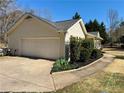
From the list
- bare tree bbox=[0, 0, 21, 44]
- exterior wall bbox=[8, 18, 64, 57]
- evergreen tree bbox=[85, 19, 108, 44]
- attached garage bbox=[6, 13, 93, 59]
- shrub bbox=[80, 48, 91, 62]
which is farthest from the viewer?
evergreen tree bbox=[85, 19, 108, 44]

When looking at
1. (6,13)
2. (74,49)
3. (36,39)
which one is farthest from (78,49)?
(6,13)

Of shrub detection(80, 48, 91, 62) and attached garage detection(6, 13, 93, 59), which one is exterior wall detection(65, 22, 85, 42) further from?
shrub detection(80, 48, 91, 62)

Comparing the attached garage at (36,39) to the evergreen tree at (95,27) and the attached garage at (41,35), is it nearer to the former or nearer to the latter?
the attached garage at (41,35)

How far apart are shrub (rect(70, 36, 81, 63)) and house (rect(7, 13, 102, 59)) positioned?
3.32 feet

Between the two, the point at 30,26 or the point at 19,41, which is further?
the point at 19,41

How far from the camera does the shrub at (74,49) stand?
538 inches

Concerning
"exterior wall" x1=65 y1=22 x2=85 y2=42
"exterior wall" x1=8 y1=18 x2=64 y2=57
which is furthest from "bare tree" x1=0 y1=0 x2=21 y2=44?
"exterior wall" x1=65 y1=22 x2=85 y2=42

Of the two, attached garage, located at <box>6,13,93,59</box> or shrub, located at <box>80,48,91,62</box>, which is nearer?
shrub, located at <box>80,48,91,62</box>

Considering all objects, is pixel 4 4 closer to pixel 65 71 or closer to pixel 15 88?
pixel 65 71

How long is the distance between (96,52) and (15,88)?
1209 cm

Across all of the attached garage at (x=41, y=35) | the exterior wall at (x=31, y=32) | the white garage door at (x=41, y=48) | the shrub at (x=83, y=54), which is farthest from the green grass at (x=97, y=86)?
the white garage door at (x=41, y=48)

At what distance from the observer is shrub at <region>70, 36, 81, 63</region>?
13.7 meters

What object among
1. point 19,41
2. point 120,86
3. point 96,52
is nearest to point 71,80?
point 120,86

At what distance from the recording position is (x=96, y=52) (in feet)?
56.9
